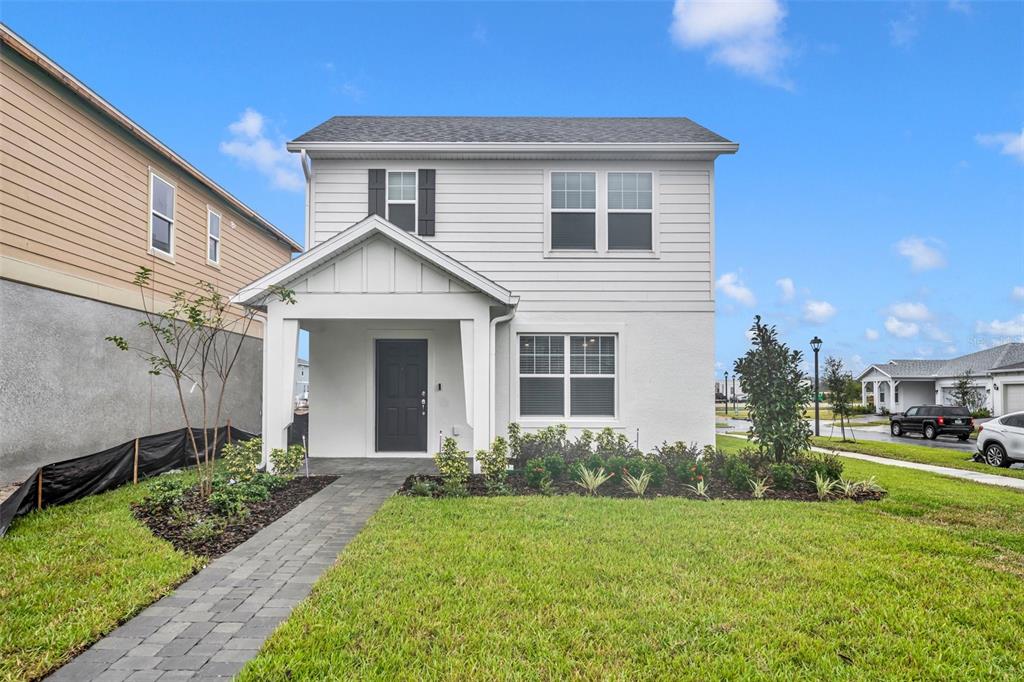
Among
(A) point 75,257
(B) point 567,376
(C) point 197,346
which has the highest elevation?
(A) point 75,257

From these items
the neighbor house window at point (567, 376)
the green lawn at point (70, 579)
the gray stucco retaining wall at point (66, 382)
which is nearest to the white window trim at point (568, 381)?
the neighbor house window at point (567, 376)

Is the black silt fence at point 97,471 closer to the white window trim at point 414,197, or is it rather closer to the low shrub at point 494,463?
the low shrub at point 494,463

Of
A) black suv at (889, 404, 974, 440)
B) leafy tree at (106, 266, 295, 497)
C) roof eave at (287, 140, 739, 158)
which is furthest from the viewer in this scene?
black suv at (889, 404, 974, 440)

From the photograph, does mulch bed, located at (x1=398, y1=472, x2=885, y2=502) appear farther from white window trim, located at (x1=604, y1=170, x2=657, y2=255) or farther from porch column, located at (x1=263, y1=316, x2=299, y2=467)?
white window trim, located at (x1=604, y1=170, x2=657, y2=255)

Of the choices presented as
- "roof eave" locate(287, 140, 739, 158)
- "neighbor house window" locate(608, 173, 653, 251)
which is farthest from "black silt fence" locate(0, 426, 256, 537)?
"neighbor house window" locate(608, 173, 653, 251)

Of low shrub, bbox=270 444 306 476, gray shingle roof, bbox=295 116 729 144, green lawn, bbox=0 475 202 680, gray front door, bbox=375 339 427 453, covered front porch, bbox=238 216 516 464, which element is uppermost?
gray shingle roof, bbox=295 116 729 144

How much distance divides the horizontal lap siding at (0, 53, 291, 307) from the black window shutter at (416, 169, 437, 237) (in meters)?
5.66

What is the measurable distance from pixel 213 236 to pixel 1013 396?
131 ft

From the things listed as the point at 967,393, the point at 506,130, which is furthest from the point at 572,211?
the point at 967,393

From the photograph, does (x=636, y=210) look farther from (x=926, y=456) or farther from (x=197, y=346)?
(x=926, y=456)

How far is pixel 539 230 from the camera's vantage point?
1060cm

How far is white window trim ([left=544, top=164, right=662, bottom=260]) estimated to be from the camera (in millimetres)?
10547

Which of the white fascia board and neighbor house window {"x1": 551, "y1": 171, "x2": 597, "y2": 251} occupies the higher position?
neighbor house window {"x1": 551, "y1": 171, "x2": 597, "y2": 251}

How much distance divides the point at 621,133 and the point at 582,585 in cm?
957
